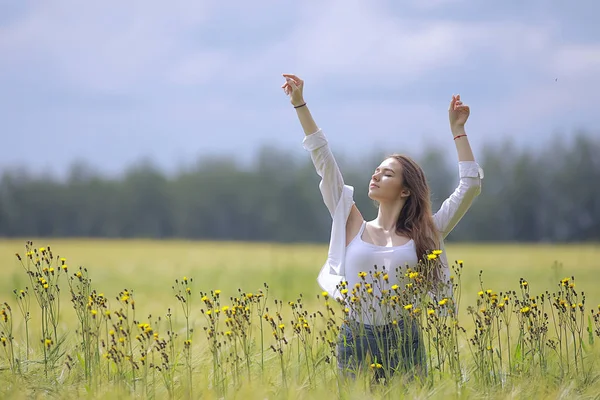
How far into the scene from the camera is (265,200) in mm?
42500

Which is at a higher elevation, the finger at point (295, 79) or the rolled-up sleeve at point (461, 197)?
the finger at point (295, 79)

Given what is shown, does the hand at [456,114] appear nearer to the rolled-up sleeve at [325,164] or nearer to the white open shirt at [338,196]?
the white open shirt at [338,196]

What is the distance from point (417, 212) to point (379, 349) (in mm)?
981

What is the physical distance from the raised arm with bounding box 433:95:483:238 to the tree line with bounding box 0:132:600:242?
1118 inches

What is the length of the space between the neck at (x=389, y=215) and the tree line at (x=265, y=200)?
28.5 m

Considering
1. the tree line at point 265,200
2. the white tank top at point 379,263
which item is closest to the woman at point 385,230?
the white tank top at point 379,263

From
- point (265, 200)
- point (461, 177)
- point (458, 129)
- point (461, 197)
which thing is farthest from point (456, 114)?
point (265, 200)

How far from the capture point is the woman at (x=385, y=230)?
4.52 meters

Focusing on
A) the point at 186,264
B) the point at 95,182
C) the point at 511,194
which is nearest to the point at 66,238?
the point at 95,182

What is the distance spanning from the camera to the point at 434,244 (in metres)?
4.68

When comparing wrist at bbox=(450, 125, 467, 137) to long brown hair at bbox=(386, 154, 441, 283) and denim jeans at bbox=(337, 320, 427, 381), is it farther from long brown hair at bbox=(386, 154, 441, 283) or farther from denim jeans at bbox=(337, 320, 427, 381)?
denim jeans at bbox=(337, 320, 427, 381)

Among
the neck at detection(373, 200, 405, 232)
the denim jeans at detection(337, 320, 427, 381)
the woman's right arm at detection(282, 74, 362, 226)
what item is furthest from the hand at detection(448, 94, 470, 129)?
the denim jeans at detection(337, 320, 427, 381)

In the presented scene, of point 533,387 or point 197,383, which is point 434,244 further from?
point 197,383

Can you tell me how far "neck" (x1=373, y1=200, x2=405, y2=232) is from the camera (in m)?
4.82
